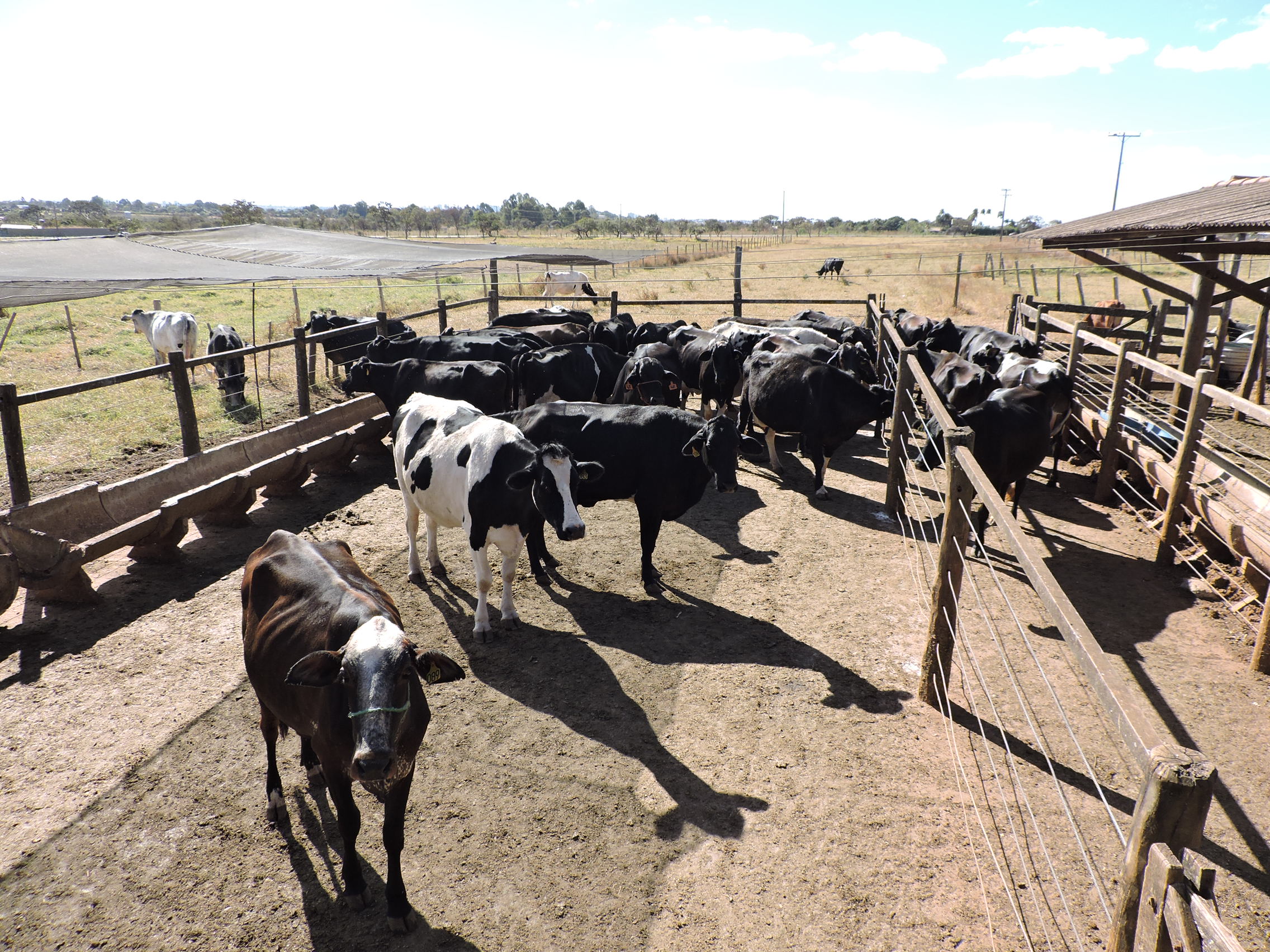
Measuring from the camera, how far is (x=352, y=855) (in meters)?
3.62

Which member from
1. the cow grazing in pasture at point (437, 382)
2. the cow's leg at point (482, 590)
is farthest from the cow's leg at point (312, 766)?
the cow grazing in pasture at point (437, 382)

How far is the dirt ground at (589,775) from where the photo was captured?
359 centimetres

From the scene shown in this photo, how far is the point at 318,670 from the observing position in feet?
10.4

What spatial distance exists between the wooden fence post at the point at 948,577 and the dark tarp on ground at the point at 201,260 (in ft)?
45.9

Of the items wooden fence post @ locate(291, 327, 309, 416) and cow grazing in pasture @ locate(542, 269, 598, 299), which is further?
cow grazing in pasture @ locate(542, 269, 598, 299)

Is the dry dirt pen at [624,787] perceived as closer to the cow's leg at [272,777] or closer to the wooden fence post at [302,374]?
the cow's leg at [272,777]

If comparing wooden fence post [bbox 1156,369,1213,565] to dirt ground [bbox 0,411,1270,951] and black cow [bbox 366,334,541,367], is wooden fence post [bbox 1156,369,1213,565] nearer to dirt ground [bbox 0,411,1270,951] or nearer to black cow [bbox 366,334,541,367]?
dirt ground [bbox 0,411,1270,951]

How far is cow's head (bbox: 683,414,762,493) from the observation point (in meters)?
6.96

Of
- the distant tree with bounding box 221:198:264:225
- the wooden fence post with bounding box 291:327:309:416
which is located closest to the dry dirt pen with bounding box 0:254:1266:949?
the wooden fence post with bounding box 291:327:309:416

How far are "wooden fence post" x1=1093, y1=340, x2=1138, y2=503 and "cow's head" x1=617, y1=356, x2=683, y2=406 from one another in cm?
525

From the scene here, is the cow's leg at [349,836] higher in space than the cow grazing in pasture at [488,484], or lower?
lower

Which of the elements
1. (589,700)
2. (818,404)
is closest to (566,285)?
(818,404)

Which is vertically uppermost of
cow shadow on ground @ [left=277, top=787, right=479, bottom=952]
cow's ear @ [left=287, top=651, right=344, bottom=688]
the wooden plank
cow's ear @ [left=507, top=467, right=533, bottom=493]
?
the wooden plank

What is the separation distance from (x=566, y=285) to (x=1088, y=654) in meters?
26.5
